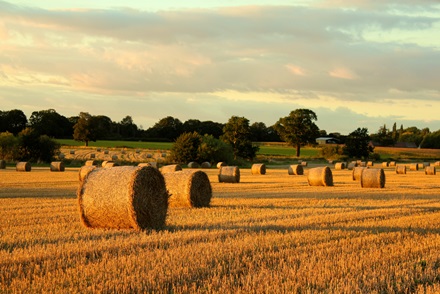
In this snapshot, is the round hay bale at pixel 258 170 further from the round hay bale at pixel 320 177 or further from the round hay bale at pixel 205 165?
the round hay bale at pixel 320 177

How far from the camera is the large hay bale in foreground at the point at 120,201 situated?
11.8m

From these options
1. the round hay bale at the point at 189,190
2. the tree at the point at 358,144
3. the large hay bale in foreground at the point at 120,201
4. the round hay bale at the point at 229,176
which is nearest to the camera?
the large hay bale in foreground at the point at 120,201

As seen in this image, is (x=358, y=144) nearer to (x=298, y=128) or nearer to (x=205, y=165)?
(x=298, y=128)

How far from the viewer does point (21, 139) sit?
53688mm

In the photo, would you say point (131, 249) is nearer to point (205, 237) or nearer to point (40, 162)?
Answer: point (205, 237)

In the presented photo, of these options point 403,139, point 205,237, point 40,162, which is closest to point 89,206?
point 205,237

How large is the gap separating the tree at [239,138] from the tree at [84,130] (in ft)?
93.3

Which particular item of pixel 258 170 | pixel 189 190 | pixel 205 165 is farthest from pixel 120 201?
pixel 205 165

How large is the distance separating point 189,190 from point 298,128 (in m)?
78.2

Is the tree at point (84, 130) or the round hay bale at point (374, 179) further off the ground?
the tree at point (84, 130)

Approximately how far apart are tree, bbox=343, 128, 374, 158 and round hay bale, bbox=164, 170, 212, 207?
66.6 metres

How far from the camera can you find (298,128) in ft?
307

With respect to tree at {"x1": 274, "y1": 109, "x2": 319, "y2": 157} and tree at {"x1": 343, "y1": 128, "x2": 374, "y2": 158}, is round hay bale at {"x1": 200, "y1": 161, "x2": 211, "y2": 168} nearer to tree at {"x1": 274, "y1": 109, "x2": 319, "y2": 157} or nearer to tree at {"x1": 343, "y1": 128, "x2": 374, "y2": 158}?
tree at {"x1": 343, "y1": 128, "x2": 374, "y2": 158}

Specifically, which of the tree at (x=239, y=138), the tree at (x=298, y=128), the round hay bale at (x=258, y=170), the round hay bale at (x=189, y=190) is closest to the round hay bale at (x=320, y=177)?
the round hay bale at (x=189, y=190)
